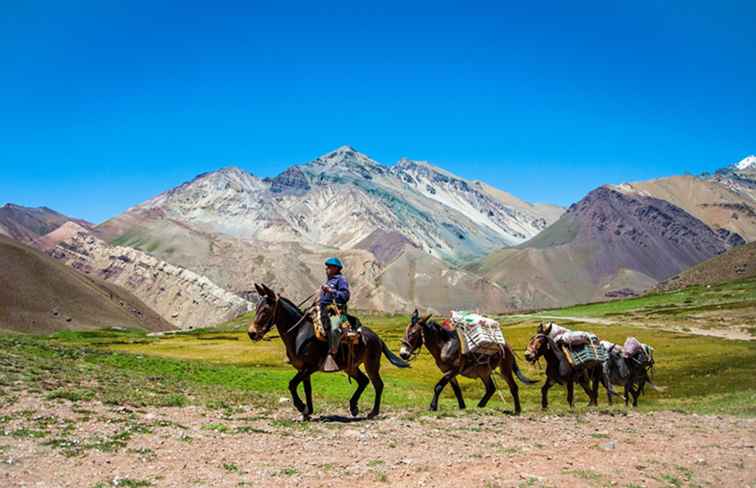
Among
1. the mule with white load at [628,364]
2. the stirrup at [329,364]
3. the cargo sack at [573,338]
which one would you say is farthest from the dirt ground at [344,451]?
the mule with white load at [628,364]

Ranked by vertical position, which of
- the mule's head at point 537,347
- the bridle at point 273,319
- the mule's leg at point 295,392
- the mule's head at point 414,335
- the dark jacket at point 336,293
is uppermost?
the dark jacket at point 336,293

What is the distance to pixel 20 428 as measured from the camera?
46.0ft

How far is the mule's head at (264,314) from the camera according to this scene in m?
18.4

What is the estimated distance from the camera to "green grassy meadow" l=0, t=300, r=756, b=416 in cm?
2112

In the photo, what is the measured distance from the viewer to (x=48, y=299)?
118 metres

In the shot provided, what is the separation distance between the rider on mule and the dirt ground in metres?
2.13

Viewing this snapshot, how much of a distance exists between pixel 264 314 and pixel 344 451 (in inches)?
241

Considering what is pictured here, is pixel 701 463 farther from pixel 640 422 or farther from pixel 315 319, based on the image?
pixel 315 319

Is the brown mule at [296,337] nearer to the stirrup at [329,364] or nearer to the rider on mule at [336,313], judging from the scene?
the stirrup at [329,364]

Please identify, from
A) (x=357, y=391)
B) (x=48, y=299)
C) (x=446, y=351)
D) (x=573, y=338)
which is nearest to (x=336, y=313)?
(x=357, y=391)

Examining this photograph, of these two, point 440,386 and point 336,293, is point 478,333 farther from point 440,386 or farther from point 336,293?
point 336,293

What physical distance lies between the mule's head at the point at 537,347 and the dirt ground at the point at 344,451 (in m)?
6.35

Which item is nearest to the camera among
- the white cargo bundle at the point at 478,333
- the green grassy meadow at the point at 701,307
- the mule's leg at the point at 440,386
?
the mule's leg at the point at 440,386

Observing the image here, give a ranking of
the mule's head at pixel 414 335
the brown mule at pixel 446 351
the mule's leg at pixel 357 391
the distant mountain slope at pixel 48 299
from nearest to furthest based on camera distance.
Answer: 1. the mule's leg at pixel 357 391
2. the mule's head at pixel 414 335
3. the brown mule at pixel 446 351
4. the distant mountain slope at pixel 48 299
